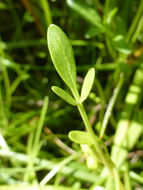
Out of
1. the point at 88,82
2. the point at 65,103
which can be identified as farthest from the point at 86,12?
the point at 88,82

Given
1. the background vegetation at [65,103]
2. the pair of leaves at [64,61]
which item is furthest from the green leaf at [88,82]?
the background vegetation at [65,103]

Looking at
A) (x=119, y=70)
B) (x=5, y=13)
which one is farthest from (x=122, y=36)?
(x=5, y=13)

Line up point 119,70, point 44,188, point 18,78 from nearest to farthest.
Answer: point 44,188 < point 119,70 < point 18,78

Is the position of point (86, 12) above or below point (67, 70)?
above

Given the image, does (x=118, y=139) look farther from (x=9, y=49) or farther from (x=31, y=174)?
(x=9, y=49)

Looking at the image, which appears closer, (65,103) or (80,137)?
(80,137)

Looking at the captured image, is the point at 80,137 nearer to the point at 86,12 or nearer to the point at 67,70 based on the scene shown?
the point at 67,70

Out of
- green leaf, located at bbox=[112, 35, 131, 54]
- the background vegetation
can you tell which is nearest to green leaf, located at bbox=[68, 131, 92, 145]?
the background vegetation
